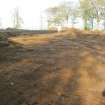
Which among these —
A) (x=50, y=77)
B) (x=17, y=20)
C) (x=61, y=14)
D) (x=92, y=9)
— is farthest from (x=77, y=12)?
(x=50, y=77)

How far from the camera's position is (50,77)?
23.0 ft

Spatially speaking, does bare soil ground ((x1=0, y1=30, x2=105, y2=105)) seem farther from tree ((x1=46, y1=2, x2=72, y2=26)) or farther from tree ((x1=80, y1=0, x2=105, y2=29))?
tree ((x1=46, y1=2, x2=72, y2=26))

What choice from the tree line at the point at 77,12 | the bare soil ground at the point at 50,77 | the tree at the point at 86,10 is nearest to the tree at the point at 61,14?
the tree line at the point at 77,12

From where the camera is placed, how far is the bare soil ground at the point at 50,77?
6113mm

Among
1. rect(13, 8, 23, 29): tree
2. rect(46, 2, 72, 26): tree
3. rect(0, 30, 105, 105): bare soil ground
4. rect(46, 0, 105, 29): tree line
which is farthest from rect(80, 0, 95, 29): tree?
rect(0, 30, 105, 105): bare soil ground

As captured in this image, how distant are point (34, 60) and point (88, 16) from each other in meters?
36.9

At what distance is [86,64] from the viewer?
835cm

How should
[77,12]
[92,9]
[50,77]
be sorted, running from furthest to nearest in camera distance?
1. [77,12]
2. [92,9]
3. [50,77]

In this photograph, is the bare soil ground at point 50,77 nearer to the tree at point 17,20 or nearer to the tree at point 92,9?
the tree at point 92,9

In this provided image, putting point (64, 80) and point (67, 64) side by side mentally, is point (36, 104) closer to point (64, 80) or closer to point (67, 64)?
point (64, 80)

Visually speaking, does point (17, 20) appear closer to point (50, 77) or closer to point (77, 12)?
point (77, 12)

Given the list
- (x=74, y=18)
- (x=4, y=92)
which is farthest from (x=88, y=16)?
(x=4, y=92)

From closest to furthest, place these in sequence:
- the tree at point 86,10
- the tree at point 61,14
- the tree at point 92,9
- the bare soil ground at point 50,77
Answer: the bare soil ground at point 50,77
the tree at point 92,9
the tree at point 86,10
the tree at point 61,14

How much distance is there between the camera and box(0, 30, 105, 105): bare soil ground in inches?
241
